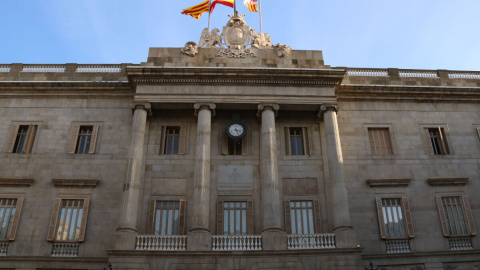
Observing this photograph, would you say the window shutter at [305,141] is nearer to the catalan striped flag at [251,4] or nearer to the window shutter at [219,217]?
the window shutter at [219,217]

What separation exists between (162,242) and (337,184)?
10.1m

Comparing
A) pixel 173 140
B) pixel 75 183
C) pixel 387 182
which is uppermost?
pixel 173 140

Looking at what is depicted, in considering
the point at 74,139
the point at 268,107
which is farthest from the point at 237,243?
the point at 74,139

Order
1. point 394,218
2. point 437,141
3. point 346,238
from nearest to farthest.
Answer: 1. point 346,238
2. point 394,218
3. point 437,141

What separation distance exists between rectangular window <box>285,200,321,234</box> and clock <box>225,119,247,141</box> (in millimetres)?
4915

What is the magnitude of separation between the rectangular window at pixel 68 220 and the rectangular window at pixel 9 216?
201 centimetres

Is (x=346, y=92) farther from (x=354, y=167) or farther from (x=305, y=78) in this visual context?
(x=354, y=167)

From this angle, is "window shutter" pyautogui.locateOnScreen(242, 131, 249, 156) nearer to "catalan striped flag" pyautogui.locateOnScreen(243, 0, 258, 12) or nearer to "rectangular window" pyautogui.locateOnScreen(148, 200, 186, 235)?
"rectangular window" pyautogui.locateOnScreen(148, 200, 186, 235)

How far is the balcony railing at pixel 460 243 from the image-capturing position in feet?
78.0

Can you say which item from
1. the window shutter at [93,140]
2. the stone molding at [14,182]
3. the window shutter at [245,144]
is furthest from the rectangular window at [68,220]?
the window shutter at [245,144]

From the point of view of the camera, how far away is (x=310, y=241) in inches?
864

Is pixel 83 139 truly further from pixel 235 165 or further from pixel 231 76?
pixel 231 76

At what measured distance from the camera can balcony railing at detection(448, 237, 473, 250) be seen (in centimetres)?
2377

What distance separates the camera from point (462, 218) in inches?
966
